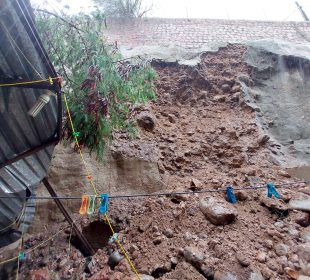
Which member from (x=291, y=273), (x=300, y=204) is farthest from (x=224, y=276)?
(x=300, y=204)

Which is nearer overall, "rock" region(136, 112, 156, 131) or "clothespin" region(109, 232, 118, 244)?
"clothespin" region(109, 232, 118, 244)

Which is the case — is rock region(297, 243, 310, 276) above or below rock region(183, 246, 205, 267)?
below

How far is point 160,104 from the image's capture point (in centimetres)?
672

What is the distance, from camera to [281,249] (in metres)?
3.63

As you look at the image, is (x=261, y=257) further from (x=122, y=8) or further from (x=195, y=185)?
(x=122, y=8)

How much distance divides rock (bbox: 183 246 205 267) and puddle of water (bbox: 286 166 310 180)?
9.50ft

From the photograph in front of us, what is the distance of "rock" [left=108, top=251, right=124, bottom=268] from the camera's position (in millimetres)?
3773

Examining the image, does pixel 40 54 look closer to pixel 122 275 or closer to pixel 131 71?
pixel 131 71

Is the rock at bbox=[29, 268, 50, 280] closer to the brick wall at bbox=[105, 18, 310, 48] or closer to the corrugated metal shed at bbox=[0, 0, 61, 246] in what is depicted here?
the corrugated metal shed at bbox=[0, 0, 61, 246]

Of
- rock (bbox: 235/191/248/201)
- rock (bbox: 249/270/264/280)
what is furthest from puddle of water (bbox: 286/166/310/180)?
rock (bbox: 249/270/264/280)

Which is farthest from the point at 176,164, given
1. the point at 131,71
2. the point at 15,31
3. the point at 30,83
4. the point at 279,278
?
the point at 15,31

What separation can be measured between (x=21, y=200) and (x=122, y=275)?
6.10ft

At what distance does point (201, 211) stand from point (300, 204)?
1.58 metres

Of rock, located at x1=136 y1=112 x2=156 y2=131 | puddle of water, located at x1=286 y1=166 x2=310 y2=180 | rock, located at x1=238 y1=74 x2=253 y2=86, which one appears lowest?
puddle of water, located at x1=286 y1=166 x2=310 y2=180
